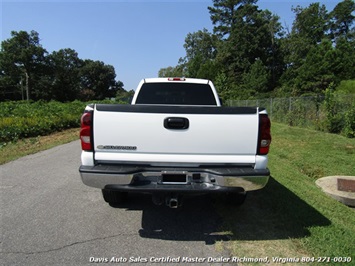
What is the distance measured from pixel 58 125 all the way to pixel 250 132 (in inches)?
604

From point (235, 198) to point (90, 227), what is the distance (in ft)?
7.08

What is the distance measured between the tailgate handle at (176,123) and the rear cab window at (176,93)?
242cm

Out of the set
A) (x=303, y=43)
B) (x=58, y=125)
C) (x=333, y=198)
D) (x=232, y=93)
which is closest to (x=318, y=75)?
(x=232, y=93)

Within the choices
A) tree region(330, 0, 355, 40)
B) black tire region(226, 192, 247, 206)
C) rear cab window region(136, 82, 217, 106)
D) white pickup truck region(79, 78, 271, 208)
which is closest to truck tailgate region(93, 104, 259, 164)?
white pickup truck region(79, 78, 271, 208)

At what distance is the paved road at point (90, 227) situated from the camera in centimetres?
315

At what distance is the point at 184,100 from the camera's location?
5.75 m

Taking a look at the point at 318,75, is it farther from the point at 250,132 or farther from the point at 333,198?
the point at 250,132

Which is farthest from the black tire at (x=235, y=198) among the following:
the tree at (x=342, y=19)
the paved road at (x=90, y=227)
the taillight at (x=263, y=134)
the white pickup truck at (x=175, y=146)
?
the tree at (x=342, y=19)

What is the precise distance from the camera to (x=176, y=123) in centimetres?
329

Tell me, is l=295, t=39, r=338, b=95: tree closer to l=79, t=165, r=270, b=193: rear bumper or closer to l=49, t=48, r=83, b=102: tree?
l=79, t=165, r=270, b=193: rear bumper

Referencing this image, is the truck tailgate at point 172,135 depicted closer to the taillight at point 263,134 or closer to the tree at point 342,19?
the taillight at point 263,134

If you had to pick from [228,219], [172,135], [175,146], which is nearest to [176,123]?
[172,135]

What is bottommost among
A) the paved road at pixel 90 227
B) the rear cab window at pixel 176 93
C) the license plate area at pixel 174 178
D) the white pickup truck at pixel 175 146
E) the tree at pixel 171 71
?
the paved road at pixel 90 227

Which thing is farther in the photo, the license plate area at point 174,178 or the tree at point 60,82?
the tree at point 60,82
